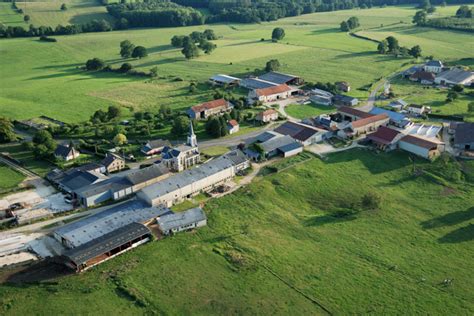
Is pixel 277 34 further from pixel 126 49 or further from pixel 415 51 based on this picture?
pixel 126 49

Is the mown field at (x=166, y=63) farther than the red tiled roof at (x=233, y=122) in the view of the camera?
Yes

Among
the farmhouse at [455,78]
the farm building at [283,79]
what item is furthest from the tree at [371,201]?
the farmhouse at [455,78]

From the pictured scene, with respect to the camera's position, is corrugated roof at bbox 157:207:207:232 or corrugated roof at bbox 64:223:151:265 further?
corrugated roof at bbox 157:207:207:232

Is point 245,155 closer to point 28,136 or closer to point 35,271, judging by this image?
point 35,271

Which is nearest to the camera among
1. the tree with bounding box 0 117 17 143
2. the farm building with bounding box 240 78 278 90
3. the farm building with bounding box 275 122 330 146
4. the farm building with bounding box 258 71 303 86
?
the farm building with bounding box 275 122 330 146

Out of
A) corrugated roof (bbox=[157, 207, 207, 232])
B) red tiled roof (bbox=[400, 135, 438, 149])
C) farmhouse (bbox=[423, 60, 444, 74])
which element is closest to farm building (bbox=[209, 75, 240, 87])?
farmhouse (bbox=[423, 60, 444, 74])

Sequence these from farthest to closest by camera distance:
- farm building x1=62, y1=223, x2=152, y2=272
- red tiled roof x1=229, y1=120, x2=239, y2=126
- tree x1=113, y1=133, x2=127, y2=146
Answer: red tiled roof x1=229, y1=120, x2=239, y2=126 → tree x1=113, y1=133, x2=127, y2=146 → farm building x1=62, y1=223, x2=152, y2=272

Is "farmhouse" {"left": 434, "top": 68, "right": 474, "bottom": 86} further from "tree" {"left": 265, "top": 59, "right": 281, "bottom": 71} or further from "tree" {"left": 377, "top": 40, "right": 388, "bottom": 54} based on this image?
"tree" {"left": 265, "top": 59, "right": 281, "bottom": 71}

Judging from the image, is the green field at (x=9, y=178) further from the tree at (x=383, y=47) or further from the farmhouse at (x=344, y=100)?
the tree at (x=383, y=47)
